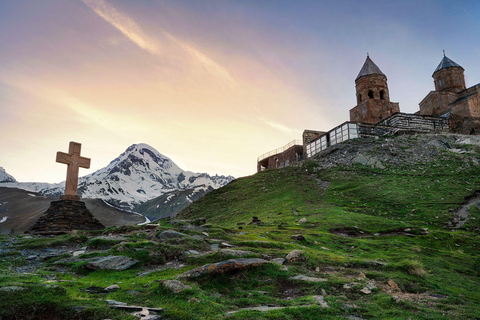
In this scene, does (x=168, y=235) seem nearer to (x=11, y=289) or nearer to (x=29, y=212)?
(x=11, y=289)

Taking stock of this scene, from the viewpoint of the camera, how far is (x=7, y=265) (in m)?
10.5

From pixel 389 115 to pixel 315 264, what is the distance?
206ft

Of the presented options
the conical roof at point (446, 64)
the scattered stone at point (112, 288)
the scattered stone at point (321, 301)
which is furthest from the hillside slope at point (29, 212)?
the conical roof at point (446, 64)

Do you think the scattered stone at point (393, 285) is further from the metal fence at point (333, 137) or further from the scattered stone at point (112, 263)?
the metal fence at point (333, 137)

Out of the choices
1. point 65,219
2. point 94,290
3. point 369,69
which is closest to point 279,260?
point 94,290

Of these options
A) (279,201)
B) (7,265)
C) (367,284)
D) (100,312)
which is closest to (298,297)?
(367,284)

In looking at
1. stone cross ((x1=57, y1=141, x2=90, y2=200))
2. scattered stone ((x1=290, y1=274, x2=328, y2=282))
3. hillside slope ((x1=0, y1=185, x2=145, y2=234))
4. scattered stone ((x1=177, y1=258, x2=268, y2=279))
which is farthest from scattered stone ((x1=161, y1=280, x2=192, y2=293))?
hillside slope ((x1=0, y1=185, x2=145, y2=234))

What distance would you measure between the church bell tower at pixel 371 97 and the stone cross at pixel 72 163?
59.6 m

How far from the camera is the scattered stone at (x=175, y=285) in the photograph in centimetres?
812

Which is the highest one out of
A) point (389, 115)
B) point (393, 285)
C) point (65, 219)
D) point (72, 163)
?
point (389, 115)

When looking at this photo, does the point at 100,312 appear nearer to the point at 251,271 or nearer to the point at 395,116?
the point at 251,271

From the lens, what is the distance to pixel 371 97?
70.9m

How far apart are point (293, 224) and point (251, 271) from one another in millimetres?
16375

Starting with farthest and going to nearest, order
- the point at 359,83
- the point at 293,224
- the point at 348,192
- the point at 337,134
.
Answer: the point at 359,83, the point at 337,134, the point at 348,192, the point at 293,224
